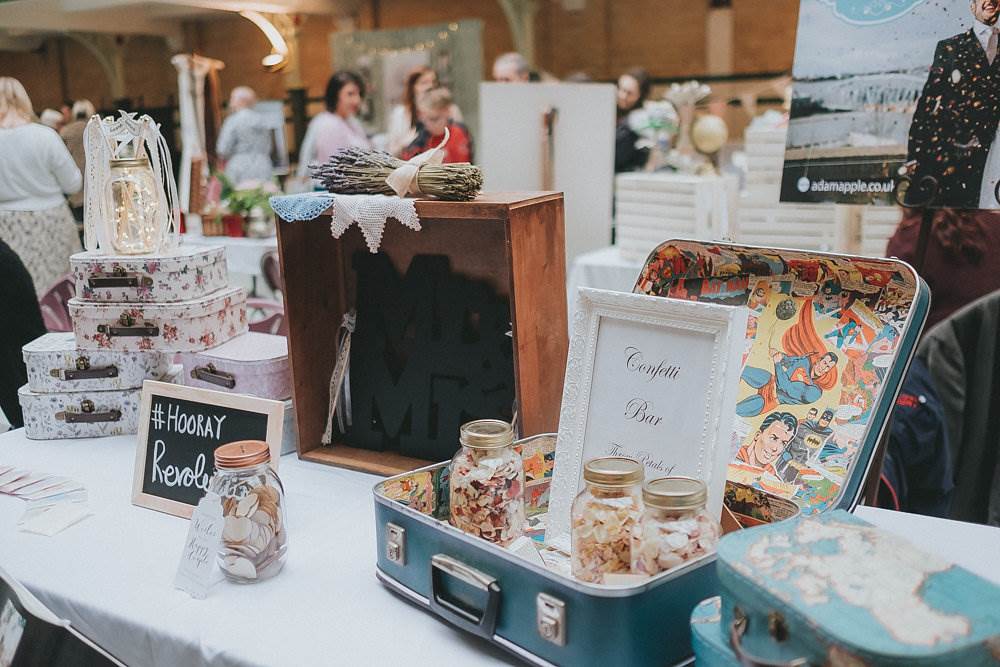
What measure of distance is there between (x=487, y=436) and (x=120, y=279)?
3.08ft

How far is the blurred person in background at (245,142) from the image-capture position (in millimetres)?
6520

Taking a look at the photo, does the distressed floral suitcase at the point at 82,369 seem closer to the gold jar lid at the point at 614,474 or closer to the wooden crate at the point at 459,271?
the wooden crate at the point at 459,271

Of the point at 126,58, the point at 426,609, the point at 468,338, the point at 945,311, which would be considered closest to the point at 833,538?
the point at 426,609

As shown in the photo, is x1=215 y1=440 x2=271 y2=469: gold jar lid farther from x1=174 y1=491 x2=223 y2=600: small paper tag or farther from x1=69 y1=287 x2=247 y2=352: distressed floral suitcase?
x1=69 y1=287 x2=247 y2=352: distressed floral suitcase

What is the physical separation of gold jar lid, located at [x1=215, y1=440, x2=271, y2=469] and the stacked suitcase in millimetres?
612

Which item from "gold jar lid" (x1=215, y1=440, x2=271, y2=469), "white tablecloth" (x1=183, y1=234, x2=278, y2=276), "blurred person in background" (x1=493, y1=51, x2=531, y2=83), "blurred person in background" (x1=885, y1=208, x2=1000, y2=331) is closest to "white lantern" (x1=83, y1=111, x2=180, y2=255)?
"gold jar lid" (x1=215, y1=440, x2=271, y2=469)

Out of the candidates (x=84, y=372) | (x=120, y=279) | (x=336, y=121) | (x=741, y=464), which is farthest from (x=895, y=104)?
(x=336, y=121)

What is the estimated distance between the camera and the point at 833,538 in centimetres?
79

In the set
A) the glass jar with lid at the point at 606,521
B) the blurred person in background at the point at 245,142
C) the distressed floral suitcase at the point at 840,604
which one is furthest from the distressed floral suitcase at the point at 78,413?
the blurred person in background at the point at 245,142

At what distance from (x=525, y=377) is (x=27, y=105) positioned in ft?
6.72

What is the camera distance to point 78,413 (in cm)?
169

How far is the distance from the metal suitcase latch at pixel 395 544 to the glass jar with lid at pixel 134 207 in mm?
930

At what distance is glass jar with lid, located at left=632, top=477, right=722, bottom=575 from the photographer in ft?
2.80

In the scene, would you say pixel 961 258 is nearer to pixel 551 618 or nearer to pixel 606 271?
pixel 606 271
